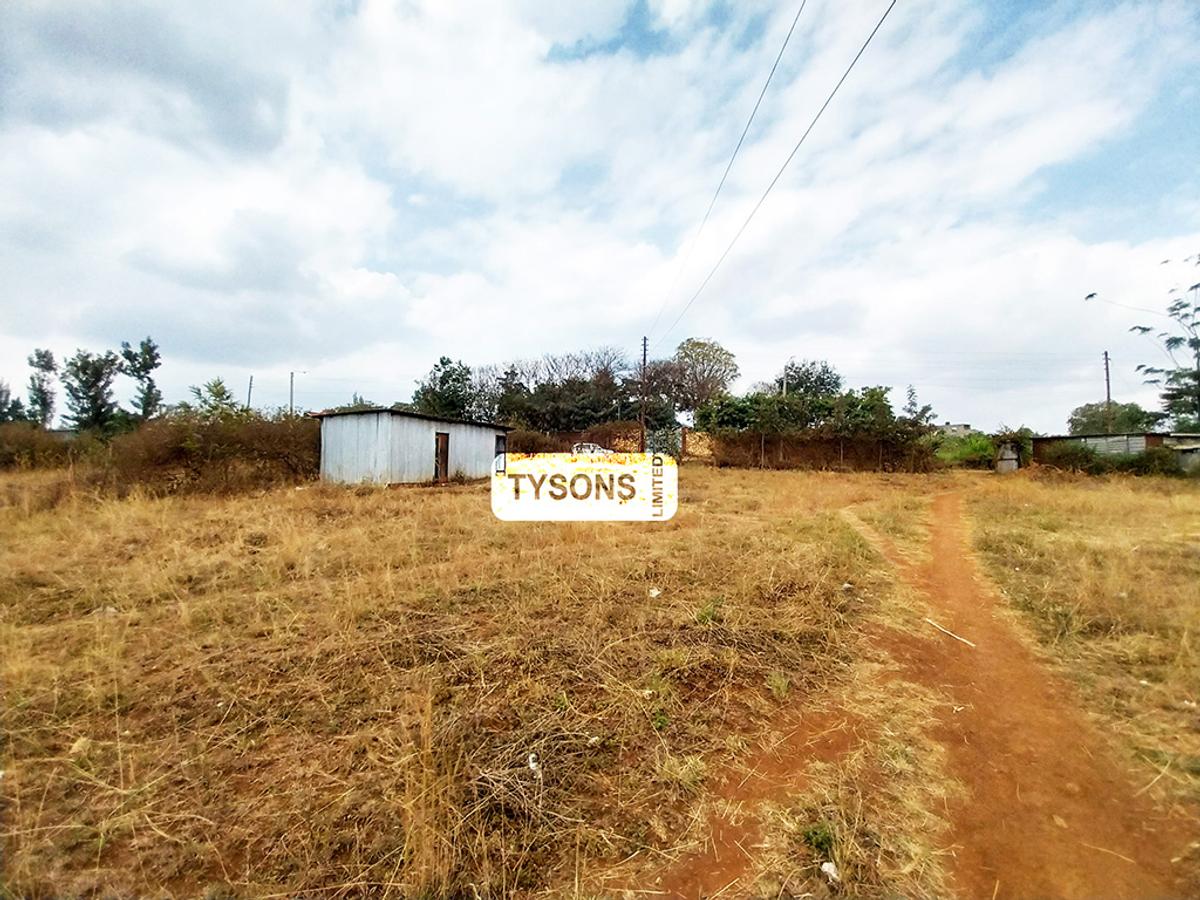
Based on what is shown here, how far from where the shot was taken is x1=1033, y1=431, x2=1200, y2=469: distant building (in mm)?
15633

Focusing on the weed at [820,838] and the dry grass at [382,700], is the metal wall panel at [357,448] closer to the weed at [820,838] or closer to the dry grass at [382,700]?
the dry grass at [382,700]

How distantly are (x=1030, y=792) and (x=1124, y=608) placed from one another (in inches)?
124

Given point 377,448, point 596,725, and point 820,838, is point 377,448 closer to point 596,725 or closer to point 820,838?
point 596,725

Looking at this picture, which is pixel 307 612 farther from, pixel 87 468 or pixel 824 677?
pixel 87 468

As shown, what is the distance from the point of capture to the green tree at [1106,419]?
100 ft

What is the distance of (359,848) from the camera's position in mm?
1757

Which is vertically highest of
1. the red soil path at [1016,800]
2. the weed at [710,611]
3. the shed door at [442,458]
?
the shed door at [442,458]

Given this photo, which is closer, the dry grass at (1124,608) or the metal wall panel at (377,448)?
the dry grass at (1124,608)

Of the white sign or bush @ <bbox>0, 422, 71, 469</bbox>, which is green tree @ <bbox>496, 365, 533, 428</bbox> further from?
the white sign

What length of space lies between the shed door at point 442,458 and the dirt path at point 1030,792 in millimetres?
13521

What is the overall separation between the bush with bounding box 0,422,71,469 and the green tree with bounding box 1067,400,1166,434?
46329mm

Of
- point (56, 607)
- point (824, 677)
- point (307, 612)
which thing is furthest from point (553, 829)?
point (56, 607)

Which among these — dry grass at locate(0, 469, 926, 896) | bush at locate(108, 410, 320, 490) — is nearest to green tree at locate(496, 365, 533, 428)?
bush at locate(108, 410, 320, 490)

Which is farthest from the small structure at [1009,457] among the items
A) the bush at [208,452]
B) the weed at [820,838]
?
the bush at [208,452]
